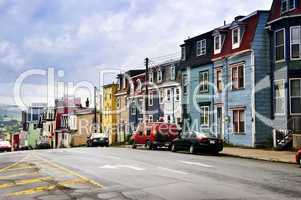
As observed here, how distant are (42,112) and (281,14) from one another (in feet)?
299

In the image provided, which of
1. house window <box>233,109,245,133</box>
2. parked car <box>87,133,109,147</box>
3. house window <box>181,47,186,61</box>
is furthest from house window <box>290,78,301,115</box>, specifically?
parked car <box>87,133,109,147</box>

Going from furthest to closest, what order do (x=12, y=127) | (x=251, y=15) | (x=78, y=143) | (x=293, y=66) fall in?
1. (x=12, y=127)
2. (x=78, y=143)
3. (x=251, y=15)
4. (x=293, y=66)

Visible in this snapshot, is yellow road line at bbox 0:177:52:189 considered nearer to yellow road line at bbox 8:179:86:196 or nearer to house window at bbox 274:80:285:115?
yellow road line at bbox 8:179:86:196

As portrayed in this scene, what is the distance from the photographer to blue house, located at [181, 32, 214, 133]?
43781 mm

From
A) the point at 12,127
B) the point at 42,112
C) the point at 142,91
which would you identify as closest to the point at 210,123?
the point at 142,91

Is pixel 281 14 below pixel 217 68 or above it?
above

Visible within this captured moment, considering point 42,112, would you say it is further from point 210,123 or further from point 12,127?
point 210,123

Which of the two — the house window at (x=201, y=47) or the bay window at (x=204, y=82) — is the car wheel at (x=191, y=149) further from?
the house window at (x=201, y=47)

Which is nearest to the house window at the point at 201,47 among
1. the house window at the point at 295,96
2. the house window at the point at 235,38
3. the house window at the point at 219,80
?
the house window at the point at 219,80

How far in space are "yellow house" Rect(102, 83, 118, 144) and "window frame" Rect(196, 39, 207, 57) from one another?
3235 centimetres

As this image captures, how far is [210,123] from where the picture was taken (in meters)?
43.8

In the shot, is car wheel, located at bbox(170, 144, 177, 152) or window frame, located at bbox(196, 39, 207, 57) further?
window frame, located at bbox(196, 39, 207, 57)

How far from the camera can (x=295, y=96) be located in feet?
108

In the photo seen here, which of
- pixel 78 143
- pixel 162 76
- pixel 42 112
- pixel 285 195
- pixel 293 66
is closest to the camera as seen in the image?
pixel 285 195
